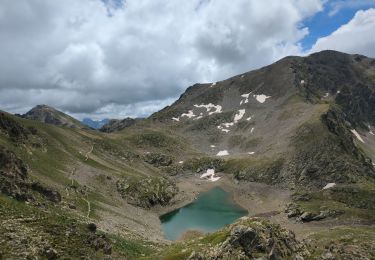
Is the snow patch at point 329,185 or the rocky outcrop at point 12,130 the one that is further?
the snow patch at point 329,185

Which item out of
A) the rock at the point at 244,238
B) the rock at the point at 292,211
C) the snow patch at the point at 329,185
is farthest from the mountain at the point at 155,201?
the snow patch at the point at 329,185

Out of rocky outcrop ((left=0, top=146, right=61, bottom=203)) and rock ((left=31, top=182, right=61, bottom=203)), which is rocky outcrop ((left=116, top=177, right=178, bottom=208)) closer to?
rock ((left=31, top=182, right=61, bottom=203))

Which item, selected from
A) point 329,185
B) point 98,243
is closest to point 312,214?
point 329,185

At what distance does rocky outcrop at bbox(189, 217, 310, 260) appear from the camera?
146 feet

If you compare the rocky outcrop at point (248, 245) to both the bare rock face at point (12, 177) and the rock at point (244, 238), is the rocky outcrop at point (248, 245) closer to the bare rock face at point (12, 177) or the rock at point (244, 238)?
the rock at point (244, 238)

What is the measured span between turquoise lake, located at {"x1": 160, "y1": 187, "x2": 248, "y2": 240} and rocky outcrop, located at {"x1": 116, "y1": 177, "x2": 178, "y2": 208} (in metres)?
7.24

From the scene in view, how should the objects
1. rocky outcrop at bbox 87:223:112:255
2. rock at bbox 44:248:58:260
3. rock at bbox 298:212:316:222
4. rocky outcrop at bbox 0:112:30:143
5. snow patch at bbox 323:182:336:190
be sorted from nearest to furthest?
rock at bbox 44:248:58:260
rocky outcrop at bbox 87:223:112:255
rocky outcrop at bbox 0:112:30:143
rock at bbox 298:212:316:222
snow patch at bbox 323:182:336:190

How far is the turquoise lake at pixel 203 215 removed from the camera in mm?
130750

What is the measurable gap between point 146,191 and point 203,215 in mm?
21572

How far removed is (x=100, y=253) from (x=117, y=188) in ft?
328

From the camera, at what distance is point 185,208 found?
158 m

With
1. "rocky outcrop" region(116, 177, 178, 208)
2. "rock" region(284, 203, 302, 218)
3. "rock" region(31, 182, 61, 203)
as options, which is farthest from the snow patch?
"rock" region(31, 182, 61, 203)

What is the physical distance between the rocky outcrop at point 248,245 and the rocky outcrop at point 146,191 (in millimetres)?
96421

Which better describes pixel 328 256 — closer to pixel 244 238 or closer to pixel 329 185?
pixel 244 238
